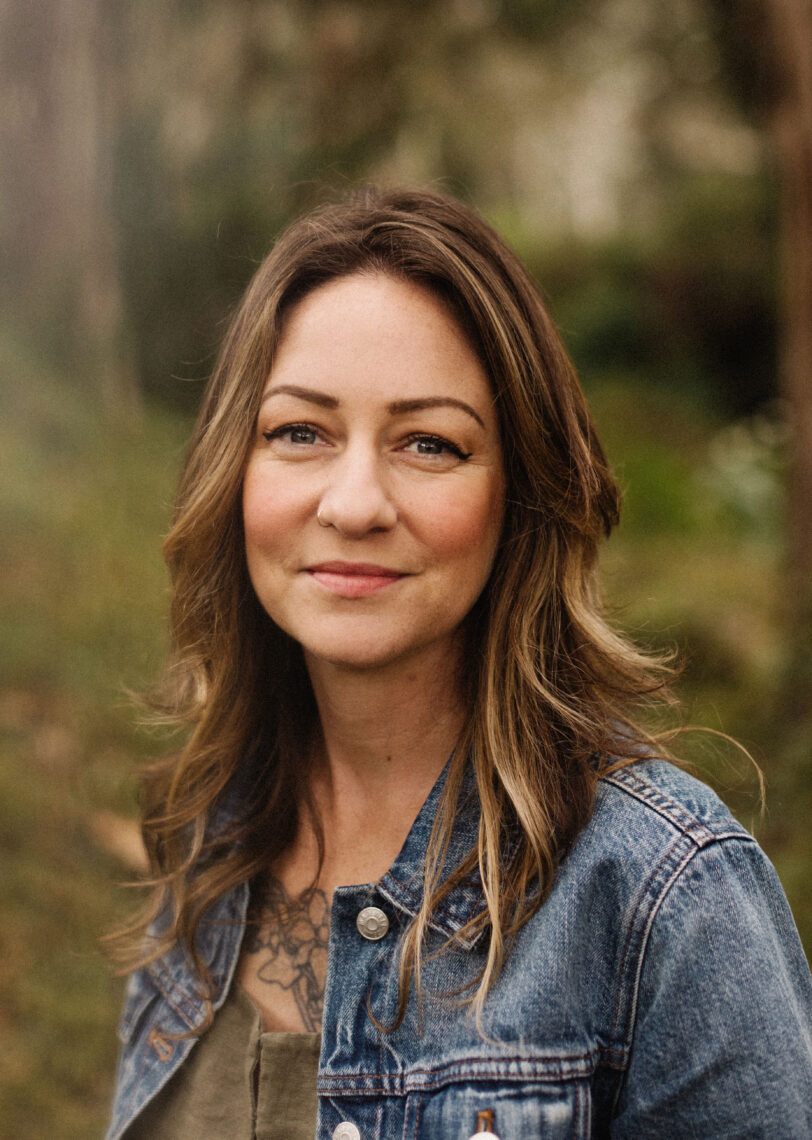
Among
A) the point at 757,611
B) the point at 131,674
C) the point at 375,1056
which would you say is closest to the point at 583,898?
the point at 375,1056

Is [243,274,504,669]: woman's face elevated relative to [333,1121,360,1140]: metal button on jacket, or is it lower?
elevated

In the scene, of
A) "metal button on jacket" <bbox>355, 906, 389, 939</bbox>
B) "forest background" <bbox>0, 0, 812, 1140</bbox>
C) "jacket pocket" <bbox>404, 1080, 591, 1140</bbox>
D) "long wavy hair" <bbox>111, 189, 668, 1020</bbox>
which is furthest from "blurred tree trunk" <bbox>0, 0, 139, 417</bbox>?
"jacket pocket" <bbox>404, 1080, 591, 1140</bbox>

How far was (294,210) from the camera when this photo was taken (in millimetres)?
7605

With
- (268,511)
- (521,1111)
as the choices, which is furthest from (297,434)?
(521,1111)

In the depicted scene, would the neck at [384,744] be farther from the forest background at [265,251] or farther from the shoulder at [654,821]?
the forest background at [265,251]

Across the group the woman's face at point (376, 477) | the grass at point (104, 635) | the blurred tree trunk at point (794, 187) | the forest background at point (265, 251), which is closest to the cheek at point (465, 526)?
the woman's face at point (376, 477)

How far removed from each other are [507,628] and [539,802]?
0.32 m

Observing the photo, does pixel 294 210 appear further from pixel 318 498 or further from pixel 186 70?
pixel 318 498

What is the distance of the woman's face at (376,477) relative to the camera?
1740mm

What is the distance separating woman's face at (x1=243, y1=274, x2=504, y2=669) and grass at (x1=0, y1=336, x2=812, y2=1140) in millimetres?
671

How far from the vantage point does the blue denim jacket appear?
1.52 meters

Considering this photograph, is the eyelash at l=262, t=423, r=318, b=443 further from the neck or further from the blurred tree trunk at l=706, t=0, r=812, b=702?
the blurred tree trunk at l=706, t=0, r=812, b=702

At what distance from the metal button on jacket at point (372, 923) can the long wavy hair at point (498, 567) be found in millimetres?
65

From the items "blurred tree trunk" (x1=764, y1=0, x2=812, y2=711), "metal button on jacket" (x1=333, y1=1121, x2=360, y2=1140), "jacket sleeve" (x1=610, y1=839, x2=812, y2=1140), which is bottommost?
"metal button on jacket" (x1=333, y1=1121, x2=360, y2=1140)
